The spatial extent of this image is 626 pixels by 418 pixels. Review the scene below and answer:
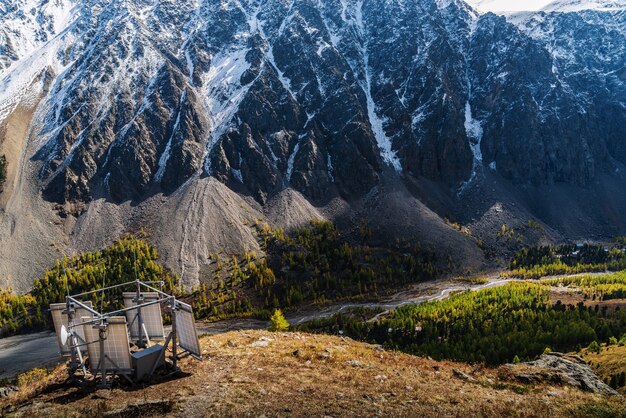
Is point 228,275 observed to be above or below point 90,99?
below

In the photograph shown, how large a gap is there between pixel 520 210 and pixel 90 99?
618 feet

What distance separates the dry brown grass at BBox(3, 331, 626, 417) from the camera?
19.5 metres

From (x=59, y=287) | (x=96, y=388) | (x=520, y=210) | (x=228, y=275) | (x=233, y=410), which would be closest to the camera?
(x=233, y=410)

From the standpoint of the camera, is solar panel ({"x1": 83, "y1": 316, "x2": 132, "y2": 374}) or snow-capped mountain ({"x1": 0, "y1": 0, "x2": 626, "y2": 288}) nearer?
solar panel ({"x1": 83, "y1": 316, "x2": 132, "y2": 374})

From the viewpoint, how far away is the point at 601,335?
62.4m

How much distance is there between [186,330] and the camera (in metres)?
25.7

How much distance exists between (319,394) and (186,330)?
976cm

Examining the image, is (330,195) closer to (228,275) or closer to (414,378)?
(228,275)

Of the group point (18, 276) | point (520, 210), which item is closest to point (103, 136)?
point (18, 276)

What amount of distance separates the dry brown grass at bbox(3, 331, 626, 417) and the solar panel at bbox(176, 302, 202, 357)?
1047 millimetres

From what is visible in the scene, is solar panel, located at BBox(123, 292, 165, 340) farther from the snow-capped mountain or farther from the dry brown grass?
the snow-capped mountain

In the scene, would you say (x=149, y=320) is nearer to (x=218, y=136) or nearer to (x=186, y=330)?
(x=186, y=330)

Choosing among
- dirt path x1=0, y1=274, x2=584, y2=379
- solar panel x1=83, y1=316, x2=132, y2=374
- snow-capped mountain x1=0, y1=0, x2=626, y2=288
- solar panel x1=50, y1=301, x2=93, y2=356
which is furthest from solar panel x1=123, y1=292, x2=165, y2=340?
snow-capped mountain x1=0, y1=0, x2=626, y2=288

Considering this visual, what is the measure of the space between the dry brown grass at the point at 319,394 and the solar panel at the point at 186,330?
105cm
